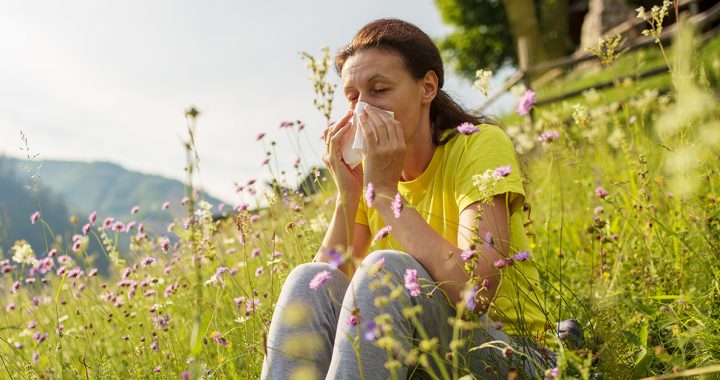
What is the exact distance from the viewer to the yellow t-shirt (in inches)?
69.2

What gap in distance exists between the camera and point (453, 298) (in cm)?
174

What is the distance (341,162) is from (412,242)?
53 centimetres

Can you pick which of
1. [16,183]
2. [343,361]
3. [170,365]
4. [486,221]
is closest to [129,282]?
[170,365]

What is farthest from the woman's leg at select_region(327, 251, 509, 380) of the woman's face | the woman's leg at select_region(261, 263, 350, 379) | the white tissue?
the woman's face

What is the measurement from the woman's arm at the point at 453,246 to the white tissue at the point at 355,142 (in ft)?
0.95

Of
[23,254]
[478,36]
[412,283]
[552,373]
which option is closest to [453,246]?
[412,283]

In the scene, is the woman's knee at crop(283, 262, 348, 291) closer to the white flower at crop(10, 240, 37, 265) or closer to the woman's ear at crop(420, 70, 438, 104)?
the woman's ear at crop(420, 70, 438, 104)

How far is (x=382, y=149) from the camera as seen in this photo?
1.93m

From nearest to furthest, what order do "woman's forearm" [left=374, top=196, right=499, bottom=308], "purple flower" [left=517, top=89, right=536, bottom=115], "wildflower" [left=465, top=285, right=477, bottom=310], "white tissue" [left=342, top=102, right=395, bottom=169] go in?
"wildflower" [left=465, top=285, right=477, bottom=310]
"woman's forearm" [left=374, top=196, right=499, bottom=308]
"purple flower" [left=517, top=89, right=536, bottom=115]
"white tissue" [left=342, top=102, right=395, bottom=169]

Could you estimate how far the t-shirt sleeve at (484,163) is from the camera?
71.2 inches

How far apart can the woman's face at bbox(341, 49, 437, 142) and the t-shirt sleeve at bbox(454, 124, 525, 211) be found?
9.1 inches

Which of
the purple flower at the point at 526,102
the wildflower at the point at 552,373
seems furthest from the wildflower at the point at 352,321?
the purple flower at the point at 526,102

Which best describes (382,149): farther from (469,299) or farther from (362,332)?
(469,299)

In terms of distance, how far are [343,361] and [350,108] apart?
38.0 inches
